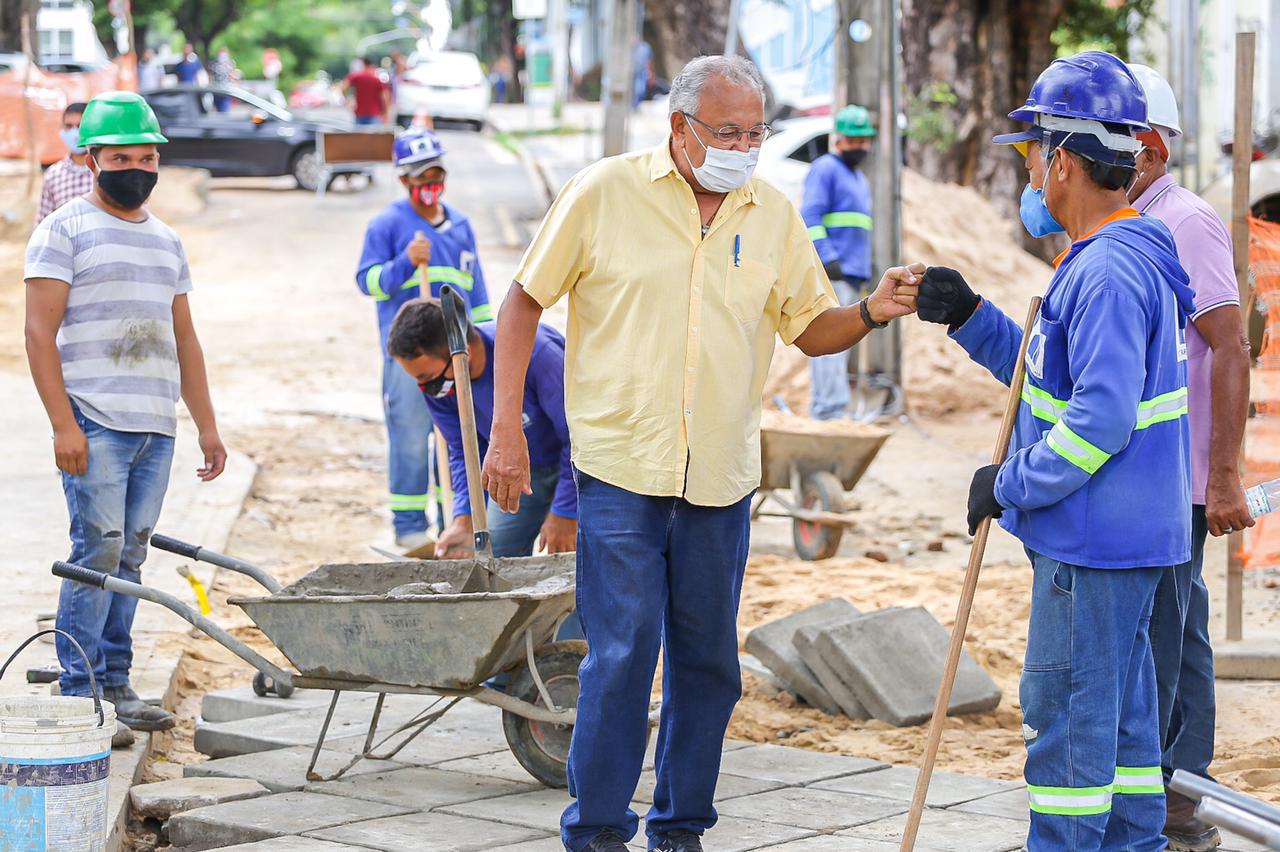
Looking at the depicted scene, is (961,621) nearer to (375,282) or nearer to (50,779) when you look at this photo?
(50,779)

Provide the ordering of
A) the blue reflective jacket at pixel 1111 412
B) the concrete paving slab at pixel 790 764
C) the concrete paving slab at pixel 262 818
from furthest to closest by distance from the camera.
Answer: the concrete paving slab at pixel 790 764
the concrete paving slab at pixel 262 818
the blue reflective jacket at pixel 1111 412

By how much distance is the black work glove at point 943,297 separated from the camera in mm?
4035

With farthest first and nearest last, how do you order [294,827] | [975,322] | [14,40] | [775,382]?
[14,40] → [775,382] → [294,827] → [975,322]

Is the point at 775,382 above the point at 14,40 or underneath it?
underneath

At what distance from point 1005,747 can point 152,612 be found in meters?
3.80

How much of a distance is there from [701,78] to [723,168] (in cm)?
23

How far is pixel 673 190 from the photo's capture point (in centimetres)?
411

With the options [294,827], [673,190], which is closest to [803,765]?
[294,827]

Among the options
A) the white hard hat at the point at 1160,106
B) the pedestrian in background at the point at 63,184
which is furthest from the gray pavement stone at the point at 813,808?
the pedestrian in background at the point at 63,184

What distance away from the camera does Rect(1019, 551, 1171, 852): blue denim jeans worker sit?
3.62 metres

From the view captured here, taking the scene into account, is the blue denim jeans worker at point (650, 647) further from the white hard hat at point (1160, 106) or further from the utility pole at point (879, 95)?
the utility pole at point (879, 95)

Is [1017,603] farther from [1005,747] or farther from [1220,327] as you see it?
[1220,327]

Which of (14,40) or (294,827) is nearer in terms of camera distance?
(294,827)

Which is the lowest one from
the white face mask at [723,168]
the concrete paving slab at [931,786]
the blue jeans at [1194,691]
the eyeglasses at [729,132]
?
the concrete paving slab at [931,786]
